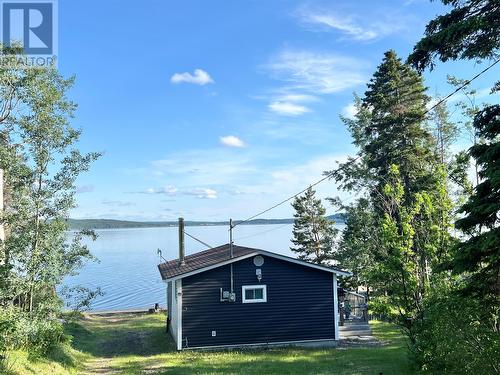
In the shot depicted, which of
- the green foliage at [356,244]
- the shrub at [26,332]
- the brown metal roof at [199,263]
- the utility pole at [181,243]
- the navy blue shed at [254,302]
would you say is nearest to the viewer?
the shrub at [26,332]

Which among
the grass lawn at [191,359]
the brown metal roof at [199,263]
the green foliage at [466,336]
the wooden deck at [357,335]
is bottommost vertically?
the wooden deck at [357,335]

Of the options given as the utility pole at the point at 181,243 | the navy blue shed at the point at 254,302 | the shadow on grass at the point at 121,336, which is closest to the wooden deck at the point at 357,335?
the navy blue shed at the point at 254,302

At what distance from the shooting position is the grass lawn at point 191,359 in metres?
14.0

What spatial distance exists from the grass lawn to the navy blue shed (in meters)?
0.82

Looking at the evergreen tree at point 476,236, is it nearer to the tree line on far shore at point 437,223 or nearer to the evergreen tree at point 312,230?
the tree line on far shore at point 437,223

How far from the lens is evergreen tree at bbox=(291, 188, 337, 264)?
36500mm

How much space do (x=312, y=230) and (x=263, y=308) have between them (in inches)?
748

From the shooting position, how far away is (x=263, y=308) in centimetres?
1895

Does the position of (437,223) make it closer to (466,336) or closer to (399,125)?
(466,336)

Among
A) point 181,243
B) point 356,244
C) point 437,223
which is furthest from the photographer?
point 356,244

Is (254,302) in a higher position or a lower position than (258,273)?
lower

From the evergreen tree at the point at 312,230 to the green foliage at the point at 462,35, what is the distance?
2841 centimetres

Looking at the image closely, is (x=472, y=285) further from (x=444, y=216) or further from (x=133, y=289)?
(x=133, y=289)

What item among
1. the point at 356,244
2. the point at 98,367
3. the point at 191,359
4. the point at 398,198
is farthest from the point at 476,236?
the point at 356,244
